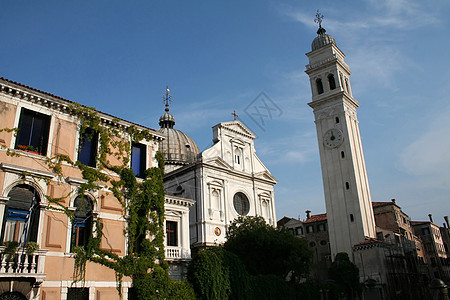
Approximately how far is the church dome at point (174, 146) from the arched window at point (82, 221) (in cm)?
2403

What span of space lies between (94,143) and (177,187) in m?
15.4

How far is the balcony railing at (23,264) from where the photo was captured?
46.1 feet

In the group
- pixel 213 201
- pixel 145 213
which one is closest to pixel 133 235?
pixel 145 213

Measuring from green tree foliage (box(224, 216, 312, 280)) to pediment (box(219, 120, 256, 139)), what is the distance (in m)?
12.2

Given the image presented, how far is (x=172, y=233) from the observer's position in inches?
891

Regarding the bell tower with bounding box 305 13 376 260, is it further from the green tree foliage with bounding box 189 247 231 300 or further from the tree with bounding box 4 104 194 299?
the tree with bounding box 4 104 194 299

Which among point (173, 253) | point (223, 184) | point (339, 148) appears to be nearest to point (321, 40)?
point (339, 148)

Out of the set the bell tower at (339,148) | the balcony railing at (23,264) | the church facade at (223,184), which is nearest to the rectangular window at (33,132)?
the balcony railing at (23,264)

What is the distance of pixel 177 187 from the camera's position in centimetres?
3384

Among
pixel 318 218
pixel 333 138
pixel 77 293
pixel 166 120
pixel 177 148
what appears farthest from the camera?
pixel 166 120

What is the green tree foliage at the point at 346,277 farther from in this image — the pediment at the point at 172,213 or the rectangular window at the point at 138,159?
the rectangular window at the point at 138,159

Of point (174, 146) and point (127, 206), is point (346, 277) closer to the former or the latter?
point (127, 206)

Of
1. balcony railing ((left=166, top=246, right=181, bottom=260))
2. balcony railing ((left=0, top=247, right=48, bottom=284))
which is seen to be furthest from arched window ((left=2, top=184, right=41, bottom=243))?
balcony railing ((left=166, top=246, right=181, bottom=260))

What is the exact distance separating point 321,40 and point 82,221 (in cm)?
3719
